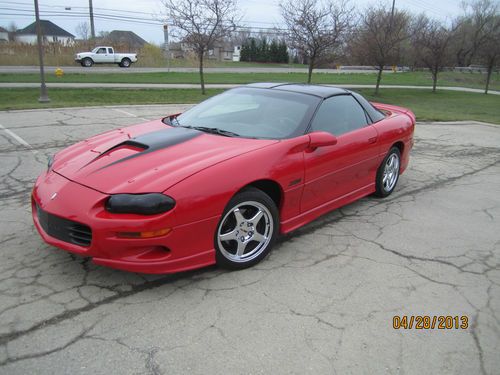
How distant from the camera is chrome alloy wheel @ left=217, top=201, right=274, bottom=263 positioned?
3180 millimetres

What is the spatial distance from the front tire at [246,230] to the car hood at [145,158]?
14.3 inches

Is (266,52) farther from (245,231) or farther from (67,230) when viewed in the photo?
(67,230)

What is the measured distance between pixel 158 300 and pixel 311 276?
117cm

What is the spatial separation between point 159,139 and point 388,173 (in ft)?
9.49

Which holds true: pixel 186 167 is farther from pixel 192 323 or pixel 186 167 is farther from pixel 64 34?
pixel 64 34

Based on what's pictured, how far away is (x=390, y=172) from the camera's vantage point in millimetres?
5203

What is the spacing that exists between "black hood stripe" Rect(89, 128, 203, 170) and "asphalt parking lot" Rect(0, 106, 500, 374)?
0.99 meters

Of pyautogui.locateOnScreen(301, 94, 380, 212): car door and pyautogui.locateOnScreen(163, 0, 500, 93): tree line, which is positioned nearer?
pyautogui.locateOnScreen(301, 94, 380, 212): car door

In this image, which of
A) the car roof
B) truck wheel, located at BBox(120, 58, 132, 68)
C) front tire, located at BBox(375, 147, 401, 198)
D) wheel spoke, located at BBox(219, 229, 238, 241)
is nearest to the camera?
wheel spoke, located at BBox(219, 229, 238, 241)

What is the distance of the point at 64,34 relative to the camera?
85.8 meters

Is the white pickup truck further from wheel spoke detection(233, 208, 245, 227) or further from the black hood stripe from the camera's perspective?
wheel spoke detection(233, 208, 245, 227)
